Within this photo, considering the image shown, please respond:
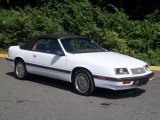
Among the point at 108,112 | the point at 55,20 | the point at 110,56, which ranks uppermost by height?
the point at 55,20

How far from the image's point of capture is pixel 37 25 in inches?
688

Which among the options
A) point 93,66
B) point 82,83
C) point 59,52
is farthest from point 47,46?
point 93,66

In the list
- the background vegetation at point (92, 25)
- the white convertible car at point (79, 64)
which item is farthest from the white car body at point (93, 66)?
the background vegetation at point (92, 25)

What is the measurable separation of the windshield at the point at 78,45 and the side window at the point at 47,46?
197 mm

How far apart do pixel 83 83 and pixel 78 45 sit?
1.33 metres

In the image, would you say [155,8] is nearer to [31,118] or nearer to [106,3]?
[106,3]

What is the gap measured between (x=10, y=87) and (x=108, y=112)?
3.26 metres

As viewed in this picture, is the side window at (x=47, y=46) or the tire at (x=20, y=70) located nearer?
the side window at (x=47, y=46)

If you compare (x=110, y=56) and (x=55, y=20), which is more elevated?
(x=55, y=20)

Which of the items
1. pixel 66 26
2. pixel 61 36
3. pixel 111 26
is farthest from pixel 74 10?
pixel 61 36

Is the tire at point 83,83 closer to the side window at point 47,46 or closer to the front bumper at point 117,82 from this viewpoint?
the front bumper at point 117,82

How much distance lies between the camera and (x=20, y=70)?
448 inches

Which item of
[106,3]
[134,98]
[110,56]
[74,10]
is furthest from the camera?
[106,3]

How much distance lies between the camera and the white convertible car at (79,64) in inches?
360
